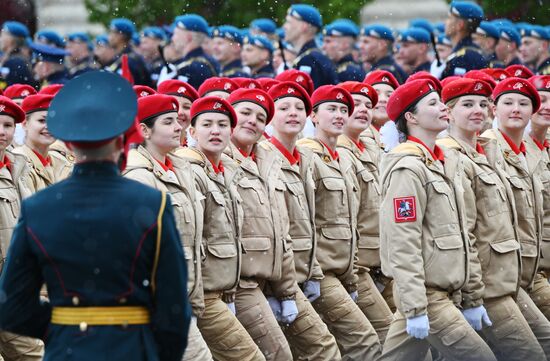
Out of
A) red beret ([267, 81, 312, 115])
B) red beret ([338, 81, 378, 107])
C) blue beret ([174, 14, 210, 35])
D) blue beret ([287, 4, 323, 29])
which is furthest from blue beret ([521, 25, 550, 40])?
red beret ([267, 81, 312, 115])

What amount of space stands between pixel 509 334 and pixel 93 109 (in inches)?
184

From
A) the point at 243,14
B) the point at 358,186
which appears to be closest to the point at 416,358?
the point at 358,186

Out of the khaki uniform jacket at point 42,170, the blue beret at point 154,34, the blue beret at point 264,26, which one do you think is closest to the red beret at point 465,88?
the khaki uniform jacket at point 42,170

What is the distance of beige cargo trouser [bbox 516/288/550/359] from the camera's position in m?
10.0

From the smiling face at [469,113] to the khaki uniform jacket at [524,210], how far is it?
33 centimetres

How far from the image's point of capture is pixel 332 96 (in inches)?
→ 444

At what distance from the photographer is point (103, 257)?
5648 millimetres

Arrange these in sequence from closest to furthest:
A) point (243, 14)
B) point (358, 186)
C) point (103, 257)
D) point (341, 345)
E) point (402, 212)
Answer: point (103, 257) < point (402, 212) < point (341, 345) < point (358, 186) < point (243, 14)

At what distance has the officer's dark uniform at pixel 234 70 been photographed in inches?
699

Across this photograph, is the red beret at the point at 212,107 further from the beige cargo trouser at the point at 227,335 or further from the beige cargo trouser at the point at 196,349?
the beige cargo trouser at the point at 196,349

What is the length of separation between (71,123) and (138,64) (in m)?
12.5

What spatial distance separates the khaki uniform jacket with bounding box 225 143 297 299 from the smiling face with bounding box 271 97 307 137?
63 centimetres

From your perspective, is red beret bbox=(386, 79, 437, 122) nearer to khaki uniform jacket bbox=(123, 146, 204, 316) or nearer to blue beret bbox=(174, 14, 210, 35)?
khaki uniform jacket bbox=(123, 146, 204, 316)

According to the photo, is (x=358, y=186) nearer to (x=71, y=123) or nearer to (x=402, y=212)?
(x=402, y=212)
